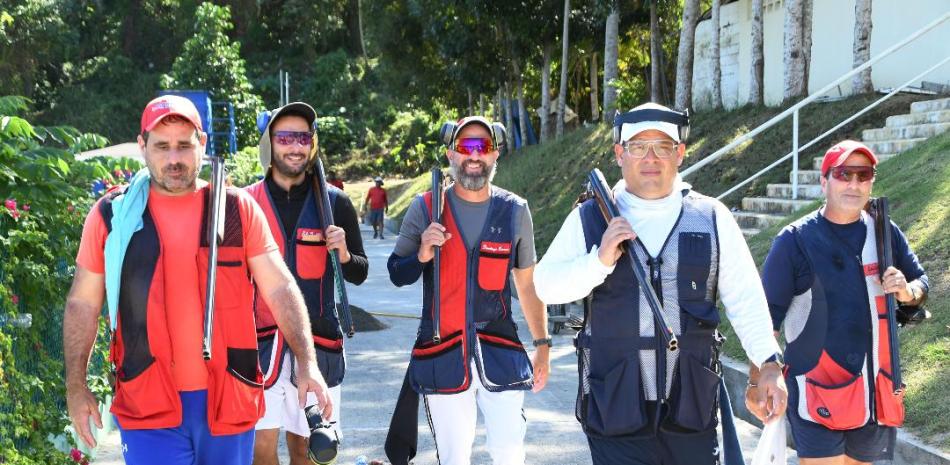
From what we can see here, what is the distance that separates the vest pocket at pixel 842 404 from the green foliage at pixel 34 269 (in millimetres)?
3527

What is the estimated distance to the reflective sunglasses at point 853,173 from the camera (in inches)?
207

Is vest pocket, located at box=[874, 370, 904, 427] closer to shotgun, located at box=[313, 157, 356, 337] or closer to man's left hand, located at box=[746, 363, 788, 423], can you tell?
man's left hand, located at box=[746, 363, 788, 423]

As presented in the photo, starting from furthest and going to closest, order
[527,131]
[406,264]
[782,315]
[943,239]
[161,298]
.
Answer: [527,131] < [943,239] < [406,264] < [782,315] < [161,298]

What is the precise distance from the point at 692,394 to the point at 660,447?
23 cm

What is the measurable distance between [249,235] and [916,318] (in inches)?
117

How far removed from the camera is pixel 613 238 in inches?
162

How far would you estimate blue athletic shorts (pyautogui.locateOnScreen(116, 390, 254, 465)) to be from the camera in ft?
13.6

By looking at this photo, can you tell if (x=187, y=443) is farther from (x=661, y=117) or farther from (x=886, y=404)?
(x=886, y=404)

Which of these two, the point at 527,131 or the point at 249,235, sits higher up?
the point at 527,131

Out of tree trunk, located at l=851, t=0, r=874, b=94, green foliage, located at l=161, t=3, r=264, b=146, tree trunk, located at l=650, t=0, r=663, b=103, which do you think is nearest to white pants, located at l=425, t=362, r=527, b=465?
tree trunk, located at l=851, t=0, r=874, b=94

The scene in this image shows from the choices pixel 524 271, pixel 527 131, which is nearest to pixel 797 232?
pixel 524 271

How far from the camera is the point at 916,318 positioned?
5395mm

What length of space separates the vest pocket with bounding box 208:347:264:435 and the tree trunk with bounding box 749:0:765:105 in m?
16.6

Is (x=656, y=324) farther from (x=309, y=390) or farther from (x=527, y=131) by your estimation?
(x=527, y=131)
